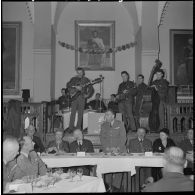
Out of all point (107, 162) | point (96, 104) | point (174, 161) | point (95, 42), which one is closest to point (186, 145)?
point (107, 162)

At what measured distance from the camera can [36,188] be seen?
3.93 m

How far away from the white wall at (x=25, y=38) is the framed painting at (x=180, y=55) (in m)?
4.93

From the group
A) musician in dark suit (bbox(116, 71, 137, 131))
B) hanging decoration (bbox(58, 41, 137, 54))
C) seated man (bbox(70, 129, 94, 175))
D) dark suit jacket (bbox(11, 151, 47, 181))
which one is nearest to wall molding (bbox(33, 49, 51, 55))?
hanging decoration (bbox(58, 41, 137, 54))

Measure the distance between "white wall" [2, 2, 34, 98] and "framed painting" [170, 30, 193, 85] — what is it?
4926mm

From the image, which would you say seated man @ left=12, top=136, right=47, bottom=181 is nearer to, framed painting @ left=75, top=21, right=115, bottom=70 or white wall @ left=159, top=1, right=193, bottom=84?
framed painting @ left=75, top=21, right=115, bottom=70

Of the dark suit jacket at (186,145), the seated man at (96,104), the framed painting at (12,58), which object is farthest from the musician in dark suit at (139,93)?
the framed painting at (12,58)

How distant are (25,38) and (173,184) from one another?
415 inches

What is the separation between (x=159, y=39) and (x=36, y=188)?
9997 millimetres

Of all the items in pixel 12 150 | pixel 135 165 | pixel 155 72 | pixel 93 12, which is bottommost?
pixel 135 165

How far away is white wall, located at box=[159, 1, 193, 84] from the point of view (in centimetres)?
1295

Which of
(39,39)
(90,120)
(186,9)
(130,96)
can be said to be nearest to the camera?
(90,120)

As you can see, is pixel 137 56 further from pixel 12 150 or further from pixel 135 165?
pixel 12 150

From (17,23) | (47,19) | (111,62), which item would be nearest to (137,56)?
(111,62)

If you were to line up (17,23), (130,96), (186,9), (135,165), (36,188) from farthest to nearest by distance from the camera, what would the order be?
(186,9) → (17,23) → (130,96) → (135,165) → (36,188)
